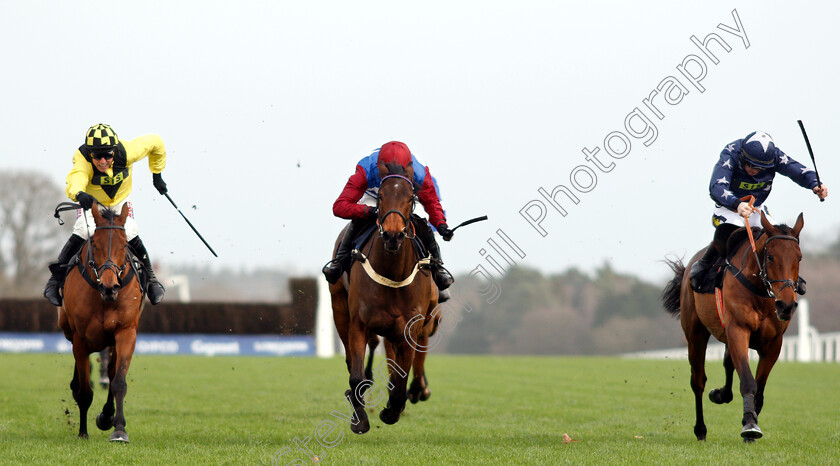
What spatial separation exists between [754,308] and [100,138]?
18.9ft

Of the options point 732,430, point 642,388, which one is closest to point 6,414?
point 732,430

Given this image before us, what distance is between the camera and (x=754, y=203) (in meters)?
8.47

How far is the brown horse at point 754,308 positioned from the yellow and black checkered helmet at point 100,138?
5456 millimetres

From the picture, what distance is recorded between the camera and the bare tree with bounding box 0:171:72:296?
40438 mm

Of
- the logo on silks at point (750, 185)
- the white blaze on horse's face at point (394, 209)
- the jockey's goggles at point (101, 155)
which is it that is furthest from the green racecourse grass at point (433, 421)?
the jockey's goggles at point (101, 155)

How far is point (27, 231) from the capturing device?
40469 mm

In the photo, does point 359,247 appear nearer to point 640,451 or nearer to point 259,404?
point 640,451

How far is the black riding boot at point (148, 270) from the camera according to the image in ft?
27.6

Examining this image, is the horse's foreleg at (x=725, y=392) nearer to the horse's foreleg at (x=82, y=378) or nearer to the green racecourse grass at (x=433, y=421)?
the green racecourse grass at (x=433, y=421)

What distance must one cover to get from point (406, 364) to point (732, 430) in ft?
12.6

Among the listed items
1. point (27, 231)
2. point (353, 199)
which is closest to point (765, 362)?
point (353, 199)

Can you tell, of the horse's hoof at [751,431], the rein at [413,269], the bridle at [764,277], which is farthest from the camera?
the bridle at [764,277]

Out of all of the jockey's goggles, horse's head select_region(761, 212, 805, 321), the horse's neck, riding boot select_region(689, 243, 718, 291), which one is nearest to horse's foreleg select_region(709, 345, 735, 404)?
riding boot select_region(689, 243, 718, 291)

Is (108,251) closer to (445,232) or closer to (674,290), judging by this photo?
(445,232)
